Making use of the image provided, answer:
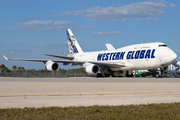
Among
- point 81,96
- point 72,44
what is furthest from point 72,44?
point 81,96

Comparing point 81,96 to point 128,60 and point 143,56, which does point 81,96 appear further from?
point 128,60

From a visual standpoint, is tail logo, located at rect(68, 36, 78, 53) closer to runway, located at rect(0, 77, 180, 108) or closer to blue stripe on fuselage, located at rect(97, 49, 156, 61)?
blue stripe on fuselage, located at rect(97, 49, 156, 61)

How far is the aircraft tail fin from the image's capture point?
159 feet

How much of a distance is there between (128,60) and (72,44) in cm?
1727

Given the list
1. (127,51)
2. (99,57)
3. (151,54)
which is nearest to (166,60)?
(151,54)

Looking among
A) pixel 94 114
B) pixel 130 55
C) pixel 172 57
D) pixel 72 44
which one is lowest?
pixel 94 114

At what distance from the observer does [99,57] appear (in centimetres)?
4147

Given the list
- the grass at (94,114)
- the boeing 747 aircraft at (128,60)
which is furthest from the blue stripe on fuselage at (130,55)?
the grass at (94,114)

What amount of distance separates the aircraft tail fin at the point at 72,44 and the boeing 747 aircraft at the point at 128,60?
166 inches

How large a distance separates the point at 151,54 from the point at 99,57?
11623 mm

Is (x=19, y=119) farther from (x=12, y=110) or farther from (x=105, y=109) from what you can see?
(x=105, y=109)

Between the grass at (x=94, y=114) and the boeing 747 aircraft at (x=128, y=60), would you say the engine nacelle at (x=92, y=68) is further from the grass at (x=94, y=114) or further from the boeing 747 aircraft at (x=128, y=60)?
the grass at (x=94, y=114)

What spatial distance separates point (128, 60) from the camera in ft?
116

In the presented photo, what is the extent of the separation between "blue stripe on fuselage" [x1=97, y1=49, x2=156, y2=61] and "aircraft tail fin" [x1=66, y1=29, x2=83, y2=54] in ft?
26.2
